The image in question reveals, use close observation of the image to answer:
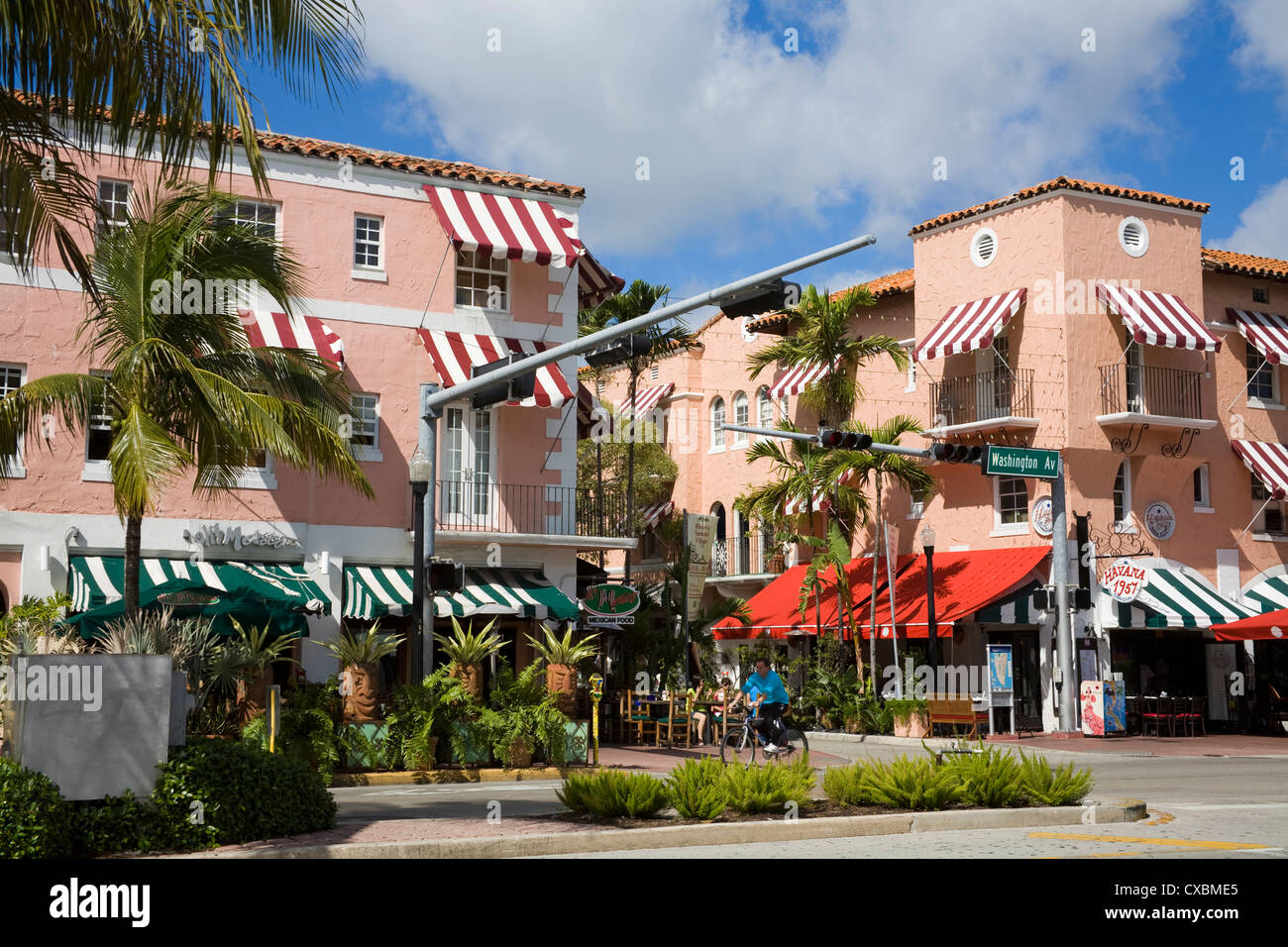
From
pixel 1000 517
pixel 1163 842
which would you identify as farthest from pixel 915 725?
pixel 1163 842

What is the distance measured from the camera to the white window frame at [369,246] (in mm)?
26750

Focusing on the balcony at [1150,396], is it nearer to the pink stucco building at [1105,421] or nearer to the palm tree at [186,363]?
the pink stucco building at [1105,421]

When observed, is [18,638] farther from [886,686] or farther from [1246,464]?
[1246,464]

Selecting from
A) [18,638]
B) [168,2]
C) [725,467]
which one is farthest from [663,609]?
[168,2]

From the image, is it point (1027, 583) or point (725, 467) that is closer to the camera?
point (1027, 583)

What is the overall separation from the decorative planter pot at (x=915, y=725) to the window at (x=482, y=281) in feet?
37.5

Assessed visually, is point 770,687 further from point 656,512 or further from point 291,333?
point 656,512

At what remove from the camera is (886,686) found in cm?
3091

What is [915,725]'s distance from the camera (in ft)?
92.0

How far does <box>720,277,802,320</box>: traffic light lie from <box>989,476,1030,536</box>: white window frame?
1767cm

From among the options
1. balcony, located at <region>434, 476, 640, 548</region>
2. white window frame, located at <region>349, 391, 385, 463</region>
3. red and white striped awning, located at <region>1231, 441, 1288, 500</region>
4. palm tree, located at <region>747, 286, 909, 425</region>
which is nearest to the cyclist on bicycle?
balcony, located at <region>434, 476, 640, 548</region>

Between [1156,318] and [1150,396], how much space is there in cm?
209

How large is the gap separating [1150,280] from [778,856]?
2510cm

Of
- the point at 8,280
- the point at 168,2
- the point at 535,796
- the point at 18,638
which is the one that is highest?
the point at 8,280
